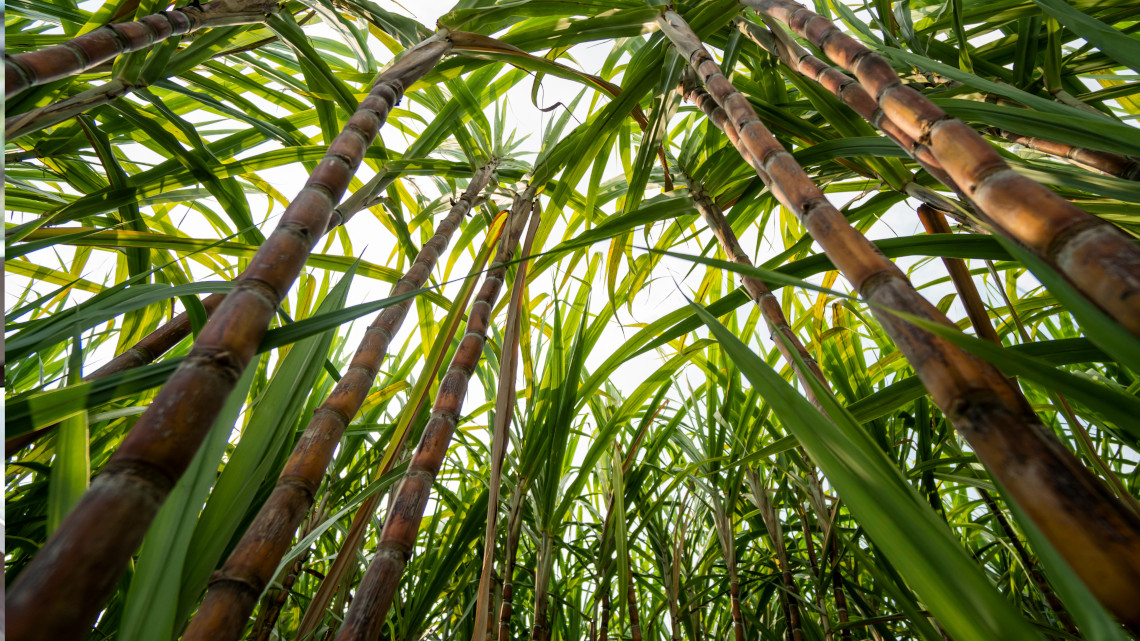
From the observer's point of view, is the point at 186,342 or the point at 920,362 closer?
the point at 920,362

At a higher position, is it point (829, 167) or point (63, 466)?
point (829, 167)

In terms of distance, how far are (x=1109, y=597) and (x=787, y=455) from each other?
1.62 metres

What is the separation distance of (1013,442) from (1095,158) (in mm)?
827

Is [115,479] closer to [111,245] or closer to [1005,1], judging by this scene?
[111,245]

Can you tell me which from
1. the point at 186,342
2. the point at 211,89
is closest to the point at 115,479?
the point at 211,89

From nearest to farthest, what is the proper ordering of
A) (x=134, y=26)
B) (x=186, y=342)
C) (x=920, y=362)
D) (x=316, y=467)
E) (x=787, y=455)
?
(x=920, y=362)
(x=316, y=467)
(x=134, y=26)
(x=186, y=342)
(x=787, y=455)

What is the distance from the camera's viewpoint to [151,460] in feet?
1.13

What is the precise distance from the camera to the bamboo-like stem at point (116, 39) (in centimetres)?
74

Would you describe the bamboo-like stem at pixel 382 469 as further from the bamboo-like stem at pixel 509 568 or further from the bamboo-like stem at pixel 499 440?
the bamboo-like stem at pixel 509 568

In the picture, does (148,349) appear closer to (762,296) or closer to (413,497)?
(413,497)

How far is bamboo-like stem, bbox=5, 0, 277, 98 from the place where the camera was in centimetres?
74

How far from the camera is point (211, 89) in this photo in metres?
1.26

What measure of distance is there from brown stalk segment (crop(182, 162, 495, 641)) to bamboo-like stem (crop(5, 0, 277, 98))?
0.54 meters

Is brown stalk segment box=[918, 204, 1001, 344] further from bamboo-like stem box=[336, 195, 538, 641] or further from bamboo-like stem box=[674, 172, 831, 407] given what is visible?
bamboo-like stem box=[336, 195, 538, 641]
